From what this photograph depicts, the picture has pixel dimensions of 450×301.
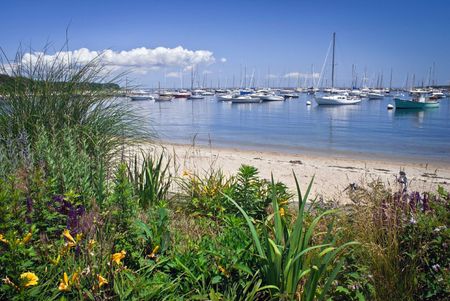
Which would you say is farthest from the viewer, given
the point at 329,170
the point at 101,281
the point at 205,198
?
the point at 329,170

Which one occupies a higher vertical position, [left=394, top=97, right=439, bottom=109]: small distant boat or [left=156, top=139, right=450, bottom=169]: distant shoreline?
[left=394, top=97, right=439, bottom=109]: small distant boat

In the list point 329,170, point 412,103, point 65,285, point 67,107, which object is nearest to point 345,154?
point 329,170

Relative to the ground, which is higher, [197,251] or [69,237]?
[69,237]

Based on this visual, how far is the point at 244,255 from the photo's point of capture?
2.67 m

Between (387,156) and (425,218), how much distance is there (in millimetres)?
16579

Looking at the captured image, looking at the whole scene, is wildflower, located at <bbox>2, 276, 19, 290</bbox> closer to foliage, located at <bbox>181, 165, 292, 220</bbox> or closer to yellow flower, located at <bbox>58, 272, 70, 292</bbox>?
yellow flower, located at <bbox>58, 272, 70, 292</bbox>

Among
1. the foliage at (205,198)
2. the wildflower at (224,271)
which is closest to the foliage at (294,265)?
the wildflower at (224,271)

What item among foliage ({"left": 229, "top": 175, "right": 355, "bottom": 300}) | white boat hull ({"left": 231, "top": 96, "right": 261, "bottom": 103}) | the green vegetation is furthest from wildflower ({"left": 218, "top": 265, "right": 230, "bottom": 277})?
white boat hull ({"left": 231, "top": 96, "right": 261, "bottom": 103})

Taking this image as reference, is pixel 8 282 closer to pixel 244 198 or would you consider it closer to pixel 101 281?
pixel 101 281

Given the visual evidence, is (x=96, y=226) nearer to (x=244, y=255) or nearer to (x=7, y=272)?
(x=7, y=272)

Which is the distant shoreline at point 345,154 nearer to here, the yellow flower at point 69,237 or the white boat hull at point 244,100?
the yellow flower at point 69,237

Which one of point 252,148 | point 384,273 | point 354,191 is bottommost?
point 252,148

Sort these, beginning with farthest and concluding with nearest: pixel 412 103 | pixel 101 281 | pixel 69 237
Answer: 1. pixel 412 103
2. pixel 69 237
3. pixel 101 281

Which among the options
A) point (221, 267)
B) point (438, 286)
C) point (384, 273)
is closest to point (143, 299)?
point (221, 267)
